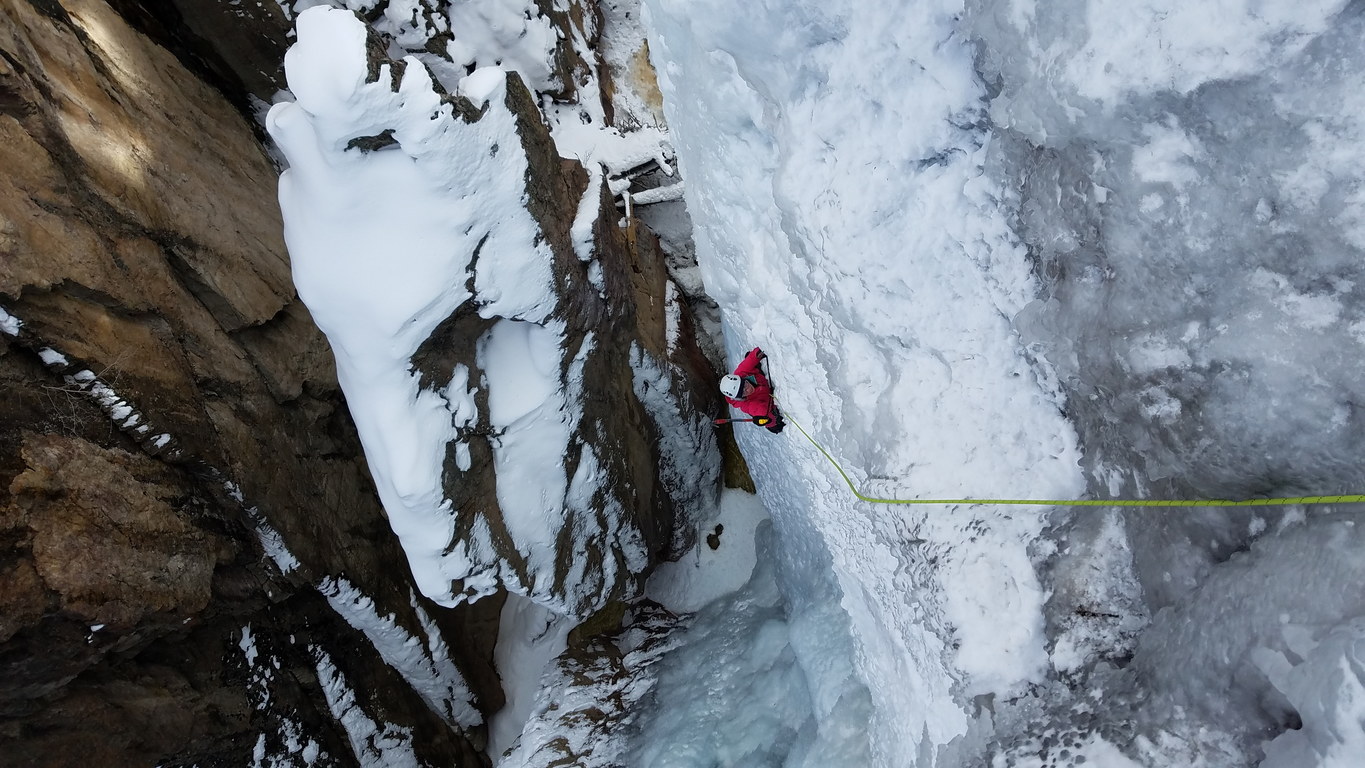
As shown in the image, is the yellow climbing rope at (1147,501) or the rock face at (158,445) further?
the rock face at (158,445)

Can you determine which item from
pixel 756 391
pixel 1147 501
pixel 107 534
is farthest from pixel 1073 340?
pixel 107 534

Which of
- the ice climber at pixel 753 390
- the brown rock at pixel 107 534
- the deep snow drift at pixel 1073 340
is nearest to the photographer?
the deep snow drift at pixel 1073 340

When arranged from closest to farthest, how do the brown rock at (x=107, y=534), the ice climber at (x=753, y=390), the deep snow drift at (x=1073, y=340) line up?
1. the deep snow drift at (x=1073, y=340)
2. the brown rock at (x=107, y=534)
3. the ice climber at (x=753, y=390)

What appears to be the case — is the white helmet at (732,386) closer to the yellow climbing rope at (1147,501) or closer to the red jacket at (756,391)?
the red jacket at (756,391)

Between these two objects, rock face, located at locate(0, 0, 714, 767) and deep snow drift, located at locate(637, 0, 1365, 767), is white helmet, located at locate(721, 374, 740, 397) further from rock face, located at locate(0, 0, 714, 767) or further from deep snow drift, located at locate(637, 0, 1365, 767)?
rock face, located at locate(0, 0, 714, 767)

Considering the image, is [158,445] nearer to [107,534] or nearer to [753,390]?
[107,534]

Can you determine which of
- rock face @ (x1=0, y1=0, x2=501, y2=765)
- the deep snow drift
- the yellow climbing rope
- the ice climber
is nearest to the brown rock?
rock face @ (x1=0, y1=0, x2=501, y2=765)

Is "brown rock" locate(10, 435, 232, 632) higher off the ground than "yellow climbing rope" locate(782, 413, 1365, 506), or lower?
higher

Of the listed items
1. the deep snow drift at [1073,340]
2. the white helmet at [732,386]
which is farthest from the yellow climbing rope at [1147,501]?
the white helmet at [732,386]
